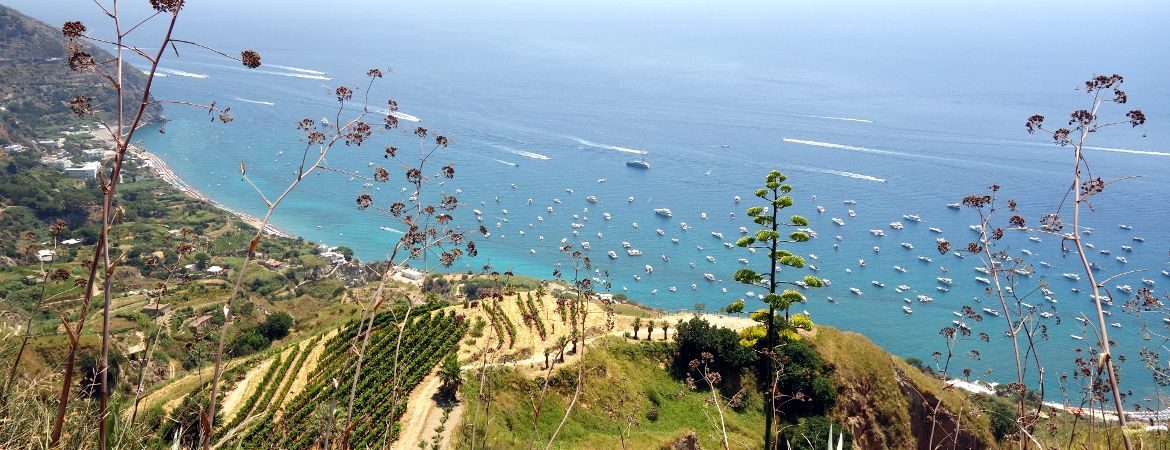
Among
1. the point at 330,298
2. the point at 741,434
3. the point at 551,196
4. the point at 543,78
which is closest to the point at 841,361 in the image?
the point at 741,434

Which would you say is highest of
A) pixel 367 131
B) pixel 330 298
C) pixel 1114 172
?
pixel 367 131

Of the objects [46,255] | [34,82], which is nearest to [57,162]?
[34,82]

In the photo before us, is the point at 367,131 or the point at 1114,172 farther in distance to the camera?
the point at 1114,172

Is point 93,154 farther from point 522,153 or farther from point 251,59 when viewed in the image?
point 251,59

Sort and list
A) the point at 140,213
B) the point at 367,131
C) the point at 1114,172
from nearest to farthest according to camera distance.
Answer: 1. the point at 367,131
2. the point at 140,213
3. the point at 1114,172

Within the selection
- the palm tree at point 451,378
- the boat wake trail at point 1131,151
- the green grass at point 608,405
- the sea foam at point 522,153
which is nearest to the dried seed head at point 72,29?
the green grass at point 608,405

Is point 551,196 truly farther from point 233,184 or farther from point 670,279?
point 233,184

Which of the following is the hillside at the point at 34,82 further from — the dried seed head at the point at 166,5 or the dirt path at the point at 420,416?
the dried seed head at the point at 166,5
